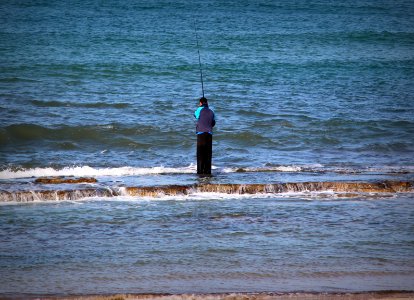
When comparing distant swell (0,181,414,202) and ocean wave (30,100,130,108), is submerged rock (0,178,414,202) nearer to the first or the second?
distant swell (0,181,414,202)

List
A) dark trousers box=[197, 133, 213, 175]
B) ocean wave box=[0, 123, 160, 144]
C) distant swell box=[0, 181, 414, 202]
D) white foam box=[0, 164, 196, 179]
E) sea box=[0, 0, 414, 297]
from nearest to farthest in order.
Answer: sea box=[0, 0, 414, 297], distant swell box=[0, 181, 414, 202], dark trousers box=[197, 133, 213, 175], white foam box=[0, 164, 196, 179], ocean wave box=[0, 123, 160, 144]

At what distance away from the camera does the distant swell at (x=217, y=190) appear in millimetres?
11852

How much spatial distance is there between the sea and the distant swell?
0.03 m

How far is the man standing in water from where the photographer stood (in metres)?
13.1

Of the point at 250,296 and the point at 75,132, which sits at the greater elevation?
the point at 75,132

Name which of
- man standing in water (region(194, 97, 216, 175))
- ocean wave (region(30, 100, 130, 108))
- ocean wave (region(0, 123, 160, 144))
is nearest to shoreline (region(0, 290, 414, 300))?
man standing in water (region(194, 97, 216, 175))

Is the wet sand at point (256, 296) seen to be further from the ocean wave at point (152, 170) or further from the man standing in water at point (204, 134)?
the ocean wave at point (152, 170)

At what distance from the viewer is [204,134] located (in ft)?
43.5

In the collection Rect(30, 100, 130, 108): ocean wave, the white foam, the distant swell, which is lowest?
the white foam

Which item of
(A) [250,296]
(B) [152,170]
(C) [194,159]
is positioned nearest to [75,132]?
(C) [194,159]

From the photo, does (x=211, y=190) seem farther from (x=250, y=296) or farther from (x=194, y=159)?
(x=250, y=296)

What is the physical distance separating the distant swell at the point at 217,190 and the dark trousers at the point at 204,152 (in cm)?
106

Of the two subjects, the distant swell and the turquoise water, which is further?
the turquoise water

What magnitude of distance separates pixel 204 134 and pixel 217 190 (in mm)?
1216
